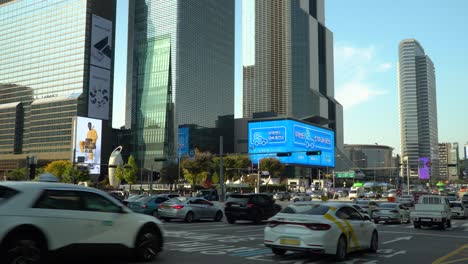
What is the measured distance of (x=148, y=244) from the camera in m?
10.8

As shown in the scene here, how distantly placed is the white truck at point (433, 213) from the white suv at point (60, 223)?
60.5ft

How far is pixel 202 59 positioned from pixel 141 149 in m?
36.6

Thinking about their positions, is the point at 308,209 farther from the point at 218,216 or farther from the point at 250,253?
the point at 218,216

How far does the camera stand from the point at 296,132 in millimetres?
142875

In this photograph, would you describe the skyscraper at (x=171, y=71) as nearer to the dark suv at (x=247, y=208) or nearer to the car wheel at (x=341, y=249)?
the dark suv at (x=247, y=208)

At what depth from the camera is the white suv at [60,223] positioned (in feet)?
27.0

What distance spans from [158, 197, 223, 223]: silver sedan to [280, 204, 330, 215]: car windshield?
1457 cm

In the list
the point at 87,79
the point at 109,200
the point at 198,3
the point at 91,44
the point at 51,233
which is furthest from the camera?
the point at 198,3

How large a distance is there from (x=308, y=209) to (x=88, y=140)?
123m

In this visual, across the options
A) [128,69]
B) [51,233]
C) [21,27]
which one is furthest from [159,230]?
[21,27]

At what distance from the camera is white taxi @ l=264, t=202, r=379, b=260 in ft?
37.0

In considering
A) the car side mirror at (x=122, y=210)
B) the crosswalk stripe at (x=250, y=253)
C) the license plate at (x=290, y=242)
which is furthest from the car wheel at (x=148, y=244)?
the license plate at (x=290, y=242)

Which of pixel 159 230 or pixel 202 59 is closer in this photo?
pixel 159 230

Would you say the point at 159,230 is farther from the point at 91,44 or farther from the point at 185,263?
the point at 91,44
